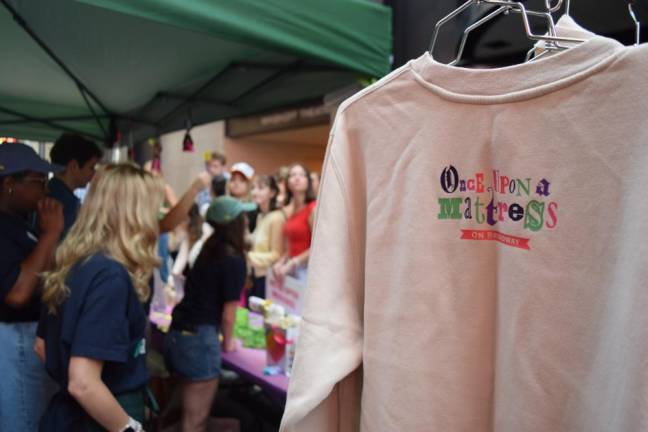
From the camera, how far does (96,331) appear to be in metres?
1.35

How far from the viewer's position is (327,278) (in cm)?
88

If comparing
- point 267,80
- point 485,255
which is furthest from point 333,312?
point 267,80

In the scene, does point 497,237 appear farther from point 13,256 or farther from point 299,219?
point 299,219

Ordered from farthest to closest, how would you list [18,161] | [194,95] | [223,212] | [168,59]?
[194,95], [168,59], [223,212], [18,161]

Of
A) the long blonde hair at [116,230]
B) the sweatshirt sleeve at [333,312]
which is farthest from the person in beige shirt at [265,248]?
the sweatshirt sleeve at [333,312]

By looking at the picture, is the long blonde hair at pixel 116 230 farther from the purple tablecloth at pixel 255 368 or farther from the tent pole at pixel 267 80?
the tent pole at pixel 267 80

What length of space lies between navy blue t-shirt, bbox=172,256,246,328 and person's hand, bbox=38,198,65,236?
765mm

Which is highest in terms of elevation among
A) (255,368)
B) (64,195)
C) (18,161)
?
(18,161)

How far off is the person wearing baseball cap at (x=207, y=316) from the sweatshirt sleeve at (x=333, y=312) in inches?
63.8

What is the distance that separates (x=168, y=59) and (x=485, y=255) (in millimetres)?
2466

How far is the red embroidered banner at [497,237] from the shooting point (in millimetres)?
714

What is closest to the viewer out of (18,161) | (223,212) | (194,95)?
(18,161)

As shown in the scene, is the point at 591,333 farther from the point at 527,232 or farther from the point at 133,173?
the point at 133,173

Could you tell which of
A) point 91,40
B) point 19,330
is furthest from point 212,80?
point 19,330
